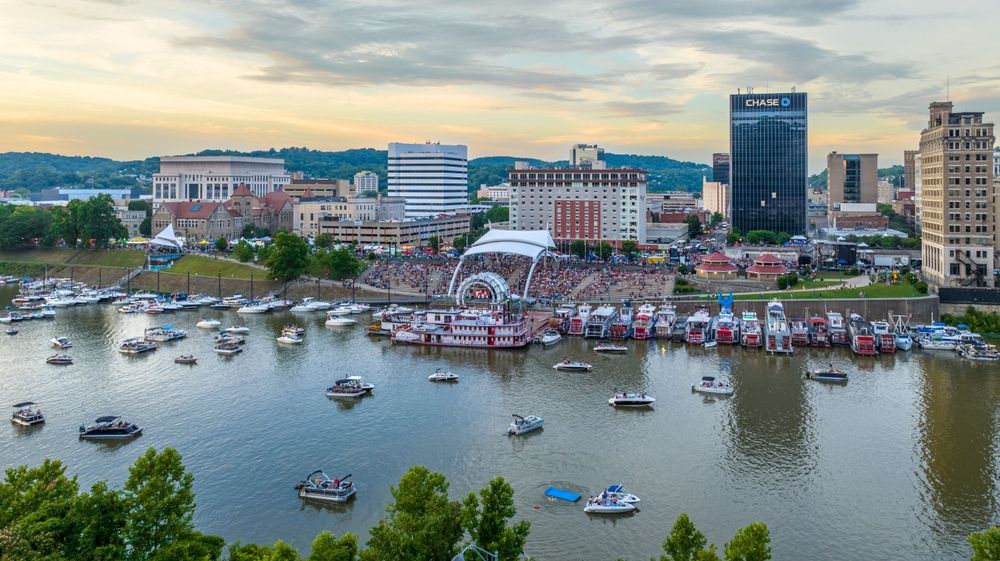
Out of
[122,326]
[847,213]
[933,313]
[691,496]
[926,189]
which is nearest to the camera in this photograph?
[691,496]

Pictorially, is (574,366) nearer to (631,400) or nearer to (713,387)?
(631,400)

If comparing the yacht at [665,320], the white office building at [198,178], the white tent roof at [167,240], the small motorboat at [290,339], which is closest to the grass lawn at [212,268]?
the white tent roof at [167,240]

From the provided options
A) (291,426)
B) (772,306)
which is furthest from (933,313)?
(291,426)

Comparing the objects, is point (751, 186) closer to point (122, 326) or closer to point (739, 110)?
point (739, 110)

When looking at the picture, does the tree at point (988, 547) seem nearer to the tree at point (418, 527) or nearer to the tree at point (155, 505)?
the tree at point (418, 527)

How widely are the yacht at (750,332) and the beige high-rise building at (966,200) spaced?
17506 mm

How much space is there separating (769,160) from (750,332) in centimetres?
6234

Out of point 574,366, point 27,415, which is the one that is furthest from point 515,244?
point 27,415

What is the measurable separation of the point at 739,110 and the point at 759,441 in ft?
272

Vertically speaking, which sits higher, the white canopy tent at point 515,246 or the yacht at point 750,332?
the white canopy tent at point 515,246

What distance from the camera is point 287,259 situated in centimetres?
7494

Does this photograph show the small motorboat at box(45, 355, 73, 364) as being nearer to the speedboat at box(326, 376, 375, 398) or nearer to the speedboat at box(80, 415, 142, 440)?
the speedboat at box(80, 415, 142, 440)

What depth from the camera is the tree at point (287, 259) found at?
2943 inches

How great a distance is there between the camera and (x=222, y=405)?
3819cm
